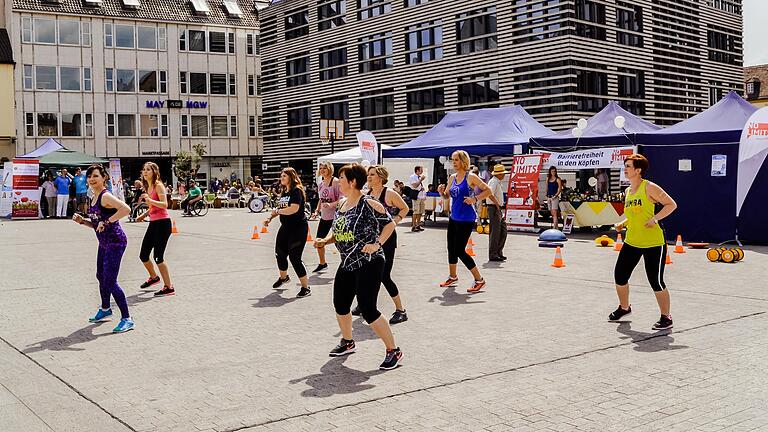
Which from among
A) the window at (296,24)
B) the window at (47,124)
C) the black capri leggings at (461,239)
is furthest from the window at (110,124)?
the black capri leggings at (461,239)

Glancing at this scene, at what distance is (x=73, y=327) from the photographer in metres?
8.31

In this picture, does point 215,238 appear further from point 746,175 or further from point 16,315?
point 746,175

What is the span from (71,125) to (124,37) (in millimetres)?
7693

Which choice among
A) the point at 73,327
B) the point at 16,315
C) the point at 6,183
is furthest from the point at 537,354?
the point at 6,183

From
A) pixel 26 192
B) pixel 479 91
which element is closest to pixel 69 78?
pixel 26 192

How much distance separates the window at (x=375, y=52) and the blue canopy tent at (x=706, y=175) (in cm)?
2699

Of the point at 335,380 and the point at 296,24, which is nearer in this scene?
the point at 335,380

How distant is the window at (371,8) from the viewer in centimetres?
4459

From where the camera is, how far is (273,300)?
1009cm

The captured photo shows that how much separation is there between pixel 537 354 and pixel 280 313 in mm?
3432

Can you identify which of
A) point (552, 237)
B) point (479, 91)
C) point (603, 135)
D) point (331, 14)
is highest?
point (331, 14)

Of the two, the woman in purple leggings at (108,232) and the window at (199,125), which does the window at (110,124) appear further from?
the woman in purple leggings at (108,232)

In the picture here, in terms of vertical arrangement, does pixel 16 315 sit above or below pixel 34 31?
below

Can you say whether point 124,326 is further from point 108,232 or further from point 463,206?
point 463,206
